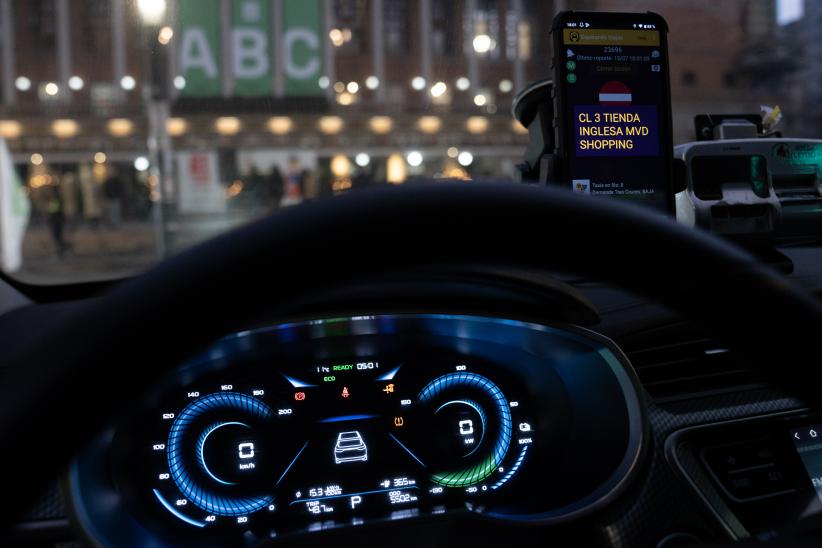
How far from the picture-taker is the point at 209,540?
1.55 meters

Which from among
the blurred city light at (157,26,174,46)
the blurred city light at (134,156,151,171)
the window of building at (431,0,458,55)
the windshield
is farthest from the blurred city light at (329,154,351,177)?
the blurred city light at (134,156,151,171)

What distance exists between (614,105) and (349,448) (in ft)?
3.25

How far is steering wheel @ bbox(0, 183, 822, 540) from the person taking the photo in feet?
1.57

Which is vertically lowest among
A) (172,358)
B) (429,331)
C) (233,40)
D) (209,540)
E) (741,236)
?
(209,540)

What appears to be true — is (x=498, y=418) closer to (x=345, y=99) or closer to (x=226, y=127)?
(x=345, y=99)

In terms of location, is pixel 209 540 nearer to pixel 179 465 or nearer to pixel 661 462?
pixel 179 465

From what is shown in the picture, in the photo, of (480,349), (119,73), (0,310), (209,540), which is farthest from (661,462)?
(119,73)

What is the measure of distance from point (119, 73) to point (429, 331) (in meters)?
3.49

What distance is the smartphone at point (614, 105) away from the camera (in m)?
1.82

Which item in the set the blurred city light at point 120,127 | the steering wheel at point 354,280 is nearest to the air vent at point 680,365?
the steering wheel at point 354,280

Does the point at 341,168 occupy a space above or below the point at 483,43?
below

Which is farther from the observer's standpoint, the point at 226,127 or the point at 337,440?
the point at 226,127

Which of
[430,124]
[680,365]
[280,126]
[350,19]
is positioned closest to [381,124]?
[280,126]

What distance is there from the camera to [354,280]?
0.53m
